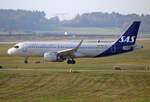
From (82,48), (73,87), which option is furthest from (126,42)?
(73,87)

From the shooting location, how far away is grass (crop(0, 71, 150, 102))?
3366 cm

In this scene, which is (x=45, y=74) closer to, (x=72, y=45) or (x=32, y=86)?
(x=32, y=86)

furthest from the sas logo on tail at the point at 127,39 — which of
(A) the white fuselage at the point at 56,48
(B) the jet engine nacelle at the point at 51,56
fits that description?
(B) the jet engine nacelle at the point at 51,56

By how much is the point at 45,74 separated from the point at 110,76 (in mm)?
7757

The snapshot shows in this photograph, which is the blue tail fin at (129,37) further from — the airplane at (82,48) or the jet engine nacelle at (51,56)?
the jet engine nacelle at (51,56)

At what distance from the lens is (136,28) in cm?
6184

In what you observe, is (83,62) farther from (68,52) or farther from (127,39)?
(127,39)

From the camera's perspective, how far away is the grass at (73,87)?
33.7 m

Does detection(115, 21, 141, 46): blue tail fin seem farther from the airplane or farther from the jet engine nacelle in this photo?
the jet engine nacelle

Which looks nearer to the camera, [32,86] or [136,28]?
[32,86]

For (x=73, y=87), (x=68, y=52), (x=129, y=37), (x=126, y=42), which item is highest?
(x=129, y=37)

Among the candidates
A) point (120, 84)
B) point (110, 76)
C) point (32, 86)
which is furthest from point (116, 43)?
point (32, 86)

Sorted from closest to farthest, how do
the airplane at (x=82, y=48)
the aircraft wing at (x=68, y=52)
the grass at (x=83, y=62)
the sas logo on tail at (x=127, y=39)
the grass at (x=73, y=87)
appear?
the grass at (x=73, y=87) < the grass at (x=83, y=62) < the aircraft wing at (x=68, y=52) < the airplane at (x=82, y=48) < the sas logo on tail at (x=127, y=39)

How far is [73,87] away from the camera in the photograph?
127 feet
